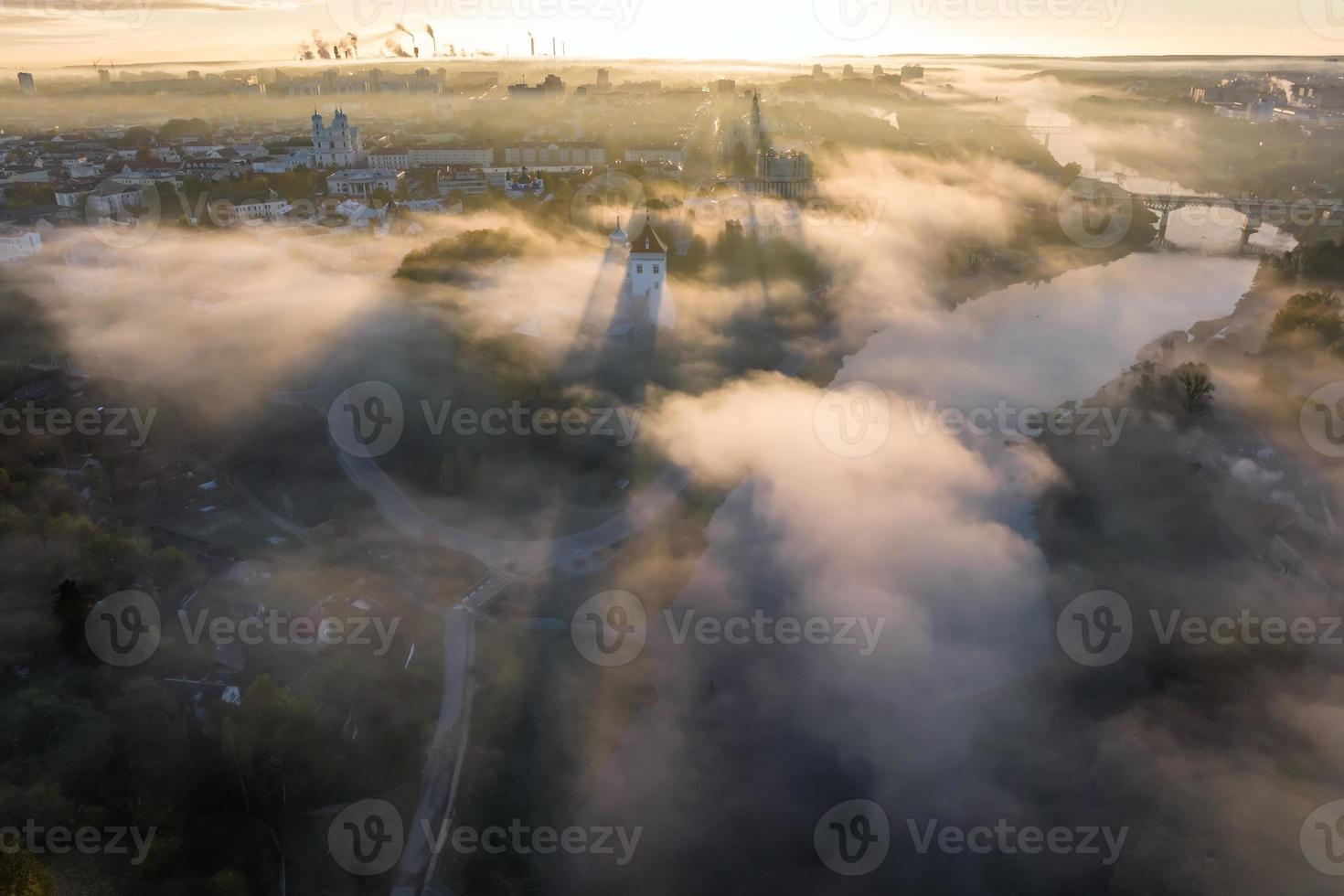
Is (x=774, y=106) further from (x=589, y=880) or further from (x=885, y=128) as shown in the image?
(x=589, y=880)

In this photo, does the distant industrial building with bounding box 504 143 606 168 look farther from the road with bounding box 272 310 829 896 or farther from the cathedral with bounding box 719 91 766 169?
the road with bounding box 272 310 829 896

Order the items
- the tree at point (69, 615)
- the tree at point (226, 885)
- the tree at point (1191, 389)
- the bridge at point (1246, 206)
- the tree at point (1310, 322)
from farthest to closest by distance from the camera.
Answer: the bridge at point (1246, 206)
the tree at point (1310, 322)
the tree at point (1191, 389)
the tree at point (69, 615)
the tree at point (226, 885)

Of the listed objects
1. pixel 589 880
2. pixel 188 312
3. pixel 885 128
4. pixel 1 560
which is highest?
pixel 885 128

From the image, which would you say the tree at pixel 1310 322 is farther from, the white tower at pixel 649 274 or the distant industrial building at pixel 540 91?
the distant industrial building at pixel 540 91

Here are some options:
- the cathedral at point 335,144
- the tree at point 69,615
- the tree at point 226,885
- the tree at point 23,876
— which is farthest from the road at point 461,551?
the cathedral at point 335,144

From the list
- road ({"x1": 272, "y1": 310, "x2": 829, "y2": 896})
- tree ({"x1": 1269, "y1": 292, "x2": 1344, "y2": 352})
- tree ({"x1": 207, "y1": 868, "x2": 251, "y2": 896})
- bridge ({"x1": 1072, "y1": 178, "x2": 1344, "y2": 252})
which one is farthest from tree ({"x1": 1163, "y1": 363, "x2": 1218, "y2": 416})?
bridge ({"x1": 1072, "y1": 178, "x2": 1344, "y2": 252})

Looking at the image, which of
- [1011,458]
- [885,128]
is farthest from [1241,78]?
[1011,458]
